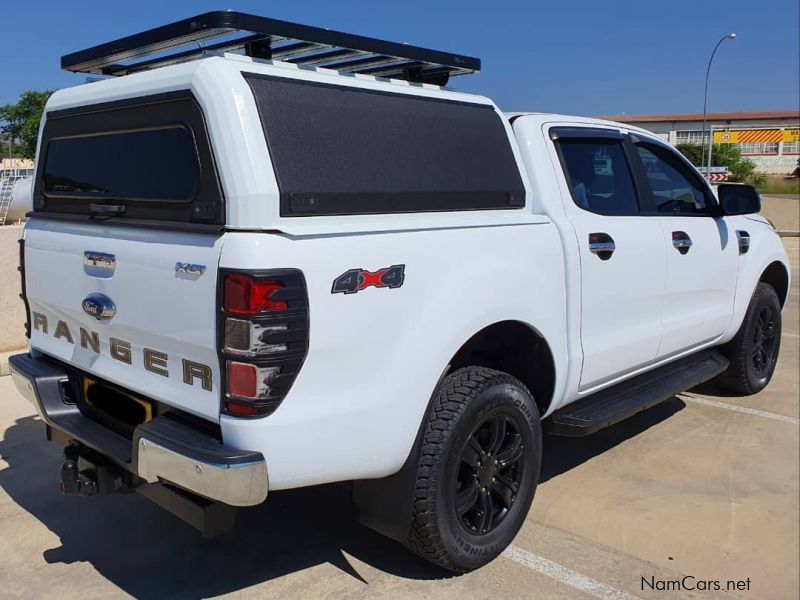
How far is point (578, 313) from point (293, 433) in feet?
5.63

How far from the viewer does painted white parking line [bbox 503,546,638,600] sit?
3.17 metres

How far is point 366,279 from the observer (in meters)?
2.69

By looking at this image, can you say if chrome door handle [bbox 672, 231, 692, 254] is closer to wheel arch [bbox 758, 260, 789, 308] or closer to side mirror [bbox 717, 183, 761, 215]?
side mirror [bbox 717, 183, 761, 215]

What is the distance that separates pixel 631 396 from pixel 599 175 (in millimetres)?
1229

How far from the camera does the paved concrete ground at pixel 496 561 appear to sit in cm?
322

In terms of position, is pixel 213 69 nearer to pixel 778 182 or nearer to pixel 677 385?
pixel 677 385

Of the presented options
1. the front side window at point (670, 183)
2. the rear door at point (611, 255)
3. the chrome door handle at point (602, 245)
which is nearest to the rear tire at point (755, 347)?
the front side window at point (670, 183)

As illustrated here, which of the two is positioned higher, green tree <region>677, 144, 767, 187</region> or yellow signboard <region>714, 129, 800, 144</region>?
yellow signboard <region>714, 129, 800, 144</region>

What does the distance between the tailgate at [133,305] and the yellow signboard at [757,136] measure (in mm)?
59648

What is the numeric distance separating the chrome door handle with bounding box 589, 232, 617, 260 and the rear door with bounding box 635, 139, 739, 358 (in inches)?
26.1

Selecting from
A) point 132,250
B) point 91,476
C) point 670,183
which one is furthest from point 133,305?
point 670,183

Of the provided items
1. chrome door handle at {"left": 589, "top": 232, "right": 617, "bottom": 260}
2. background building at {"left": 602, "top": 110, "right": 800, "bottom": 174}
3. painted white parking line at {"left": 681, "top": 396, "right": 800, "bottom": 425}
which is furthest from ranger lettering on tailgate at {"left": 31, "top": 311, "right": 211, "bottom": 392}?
background building at {"left": 602, "top": 110, "right": 800, "bottom": 174}

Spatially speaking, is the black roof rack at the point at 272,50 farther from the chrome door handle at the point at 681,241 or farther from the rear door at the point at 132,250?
the chrome door handle at the point at 681,241

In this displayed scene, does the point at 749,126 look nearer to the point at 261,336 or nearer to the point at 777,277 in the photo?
the point at 777,277
